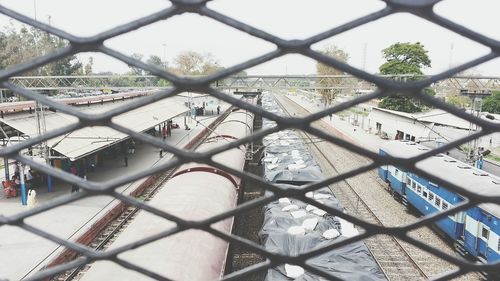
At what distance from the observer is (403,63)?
2825cm

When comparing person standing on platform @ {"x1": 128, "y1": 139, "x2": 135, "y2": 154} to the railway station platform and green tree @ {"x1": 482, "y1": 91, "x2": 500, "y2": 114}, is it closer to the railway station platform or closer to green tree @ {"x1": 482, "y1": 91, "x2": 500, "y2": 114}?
the railway station platform

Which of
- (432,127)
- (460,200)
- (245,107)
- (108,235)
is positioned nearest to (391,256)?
(460,200)

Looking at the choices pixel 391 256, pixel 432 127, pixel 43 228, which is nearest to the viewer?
pixel 391 256

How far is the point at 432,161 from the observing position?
1050cm

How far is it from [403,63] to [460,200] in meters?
22.3

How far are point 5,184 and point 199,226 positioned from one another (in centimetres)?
1354

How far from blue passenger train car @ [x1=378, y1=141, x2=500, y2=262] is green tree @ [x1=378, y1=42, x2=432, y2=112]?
17.0 metres

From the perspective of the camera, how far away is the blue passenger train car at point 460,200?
7.18 m

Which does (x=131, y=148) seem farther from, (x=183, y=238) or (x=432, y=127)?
(x=183, y=238)

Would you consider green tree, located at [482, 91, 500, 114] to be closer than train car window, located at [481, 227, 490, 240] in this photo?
No

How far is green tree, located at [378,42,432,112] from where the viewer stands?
27.2 metres

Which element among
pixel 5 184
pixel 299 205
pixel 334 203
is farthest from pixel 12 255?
pixel 334 203

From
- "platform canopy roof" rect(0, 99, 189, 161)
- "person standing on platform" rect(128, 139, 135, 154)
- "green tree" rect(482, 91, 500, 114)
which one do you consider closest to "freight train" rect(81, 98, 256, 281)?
"platform canopy roof" rect(0, 99, 189, 161)

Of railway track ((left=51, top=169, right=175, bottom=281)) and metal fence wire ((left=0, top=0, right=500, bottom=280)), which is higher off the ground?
metal fence wire ((left=0, top=0, right=500, bottom=280))
